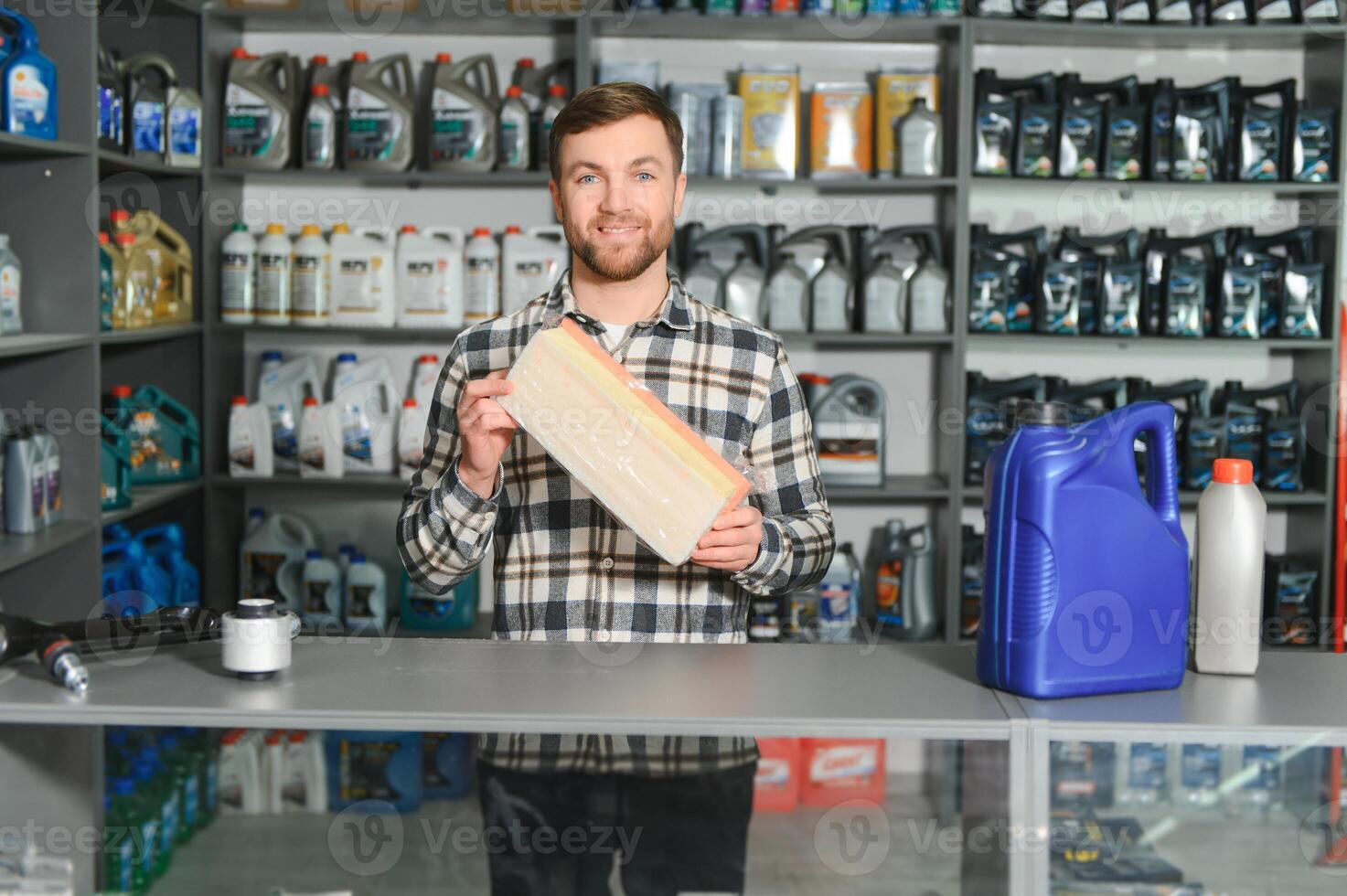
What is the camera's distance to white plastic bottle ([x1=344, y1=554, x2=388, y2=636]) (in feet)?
13.2

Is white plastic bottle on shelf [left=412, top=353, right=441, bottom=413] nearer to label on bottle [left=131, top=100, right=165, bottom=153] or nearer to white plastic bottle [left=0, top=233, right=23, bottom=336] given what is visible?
label on bottle [left=131, top=100, right=165, bottom=153]

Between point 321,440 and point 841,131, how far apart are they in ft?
5.95

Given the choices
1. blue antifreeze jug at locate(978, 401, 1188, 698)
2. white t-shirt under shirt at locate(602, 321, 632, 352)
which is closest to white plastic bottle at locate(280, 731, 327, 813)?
blue antifreeze jug at locate(978, 401, 1188, 698)

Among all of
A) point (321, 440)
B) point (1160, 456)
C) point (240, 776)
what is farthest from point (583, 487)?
point (321, 440)

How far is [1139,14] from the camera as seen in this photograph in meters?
3.94

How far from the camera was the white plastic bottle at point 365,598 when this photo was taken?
4.03 meters

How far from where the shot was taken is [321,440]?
13.3 feet

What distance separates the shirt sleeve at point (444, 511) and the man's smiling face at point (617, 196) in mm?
293

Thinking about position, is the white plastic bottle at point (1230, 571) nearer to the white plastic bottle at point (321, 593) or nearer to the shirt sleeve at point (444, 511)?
the shirt sleeve at point (444, 511)

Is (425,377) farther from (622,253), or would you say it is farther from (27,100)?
(622,253)

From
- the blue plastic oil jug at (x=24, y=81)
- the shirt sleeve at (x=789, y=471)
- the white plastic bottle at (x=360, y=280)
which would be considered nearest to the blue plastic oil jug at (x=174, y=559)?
the white plastic bottle at (x=360, y=280)

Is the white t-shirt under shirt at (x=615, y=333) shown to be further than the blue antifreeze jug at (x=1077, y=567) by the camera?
Yes

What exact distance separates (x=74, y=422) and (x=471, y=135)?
1.42 meters

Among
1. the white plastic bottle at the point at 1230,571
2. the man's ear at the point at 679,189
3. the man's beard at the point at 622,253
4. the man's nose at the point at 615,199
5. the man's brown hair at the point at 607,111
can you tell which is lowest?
the white plastic bottle at the point at 1230,571
